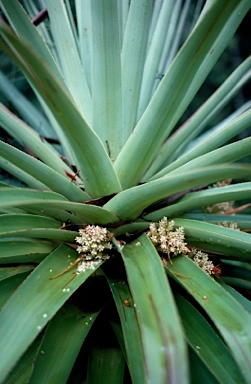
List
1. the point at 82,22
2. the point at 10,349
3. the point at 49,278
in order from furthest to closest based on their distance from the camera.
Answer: the point at 82,22, the point at 49,278, the point at 10,349

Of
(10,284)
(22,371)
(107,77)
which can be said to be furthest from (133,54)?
(22,371)

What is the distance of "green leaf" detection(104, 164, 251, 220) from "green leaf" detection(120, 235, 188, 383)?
0.06m

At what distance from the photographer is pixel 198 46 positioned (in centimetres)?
53

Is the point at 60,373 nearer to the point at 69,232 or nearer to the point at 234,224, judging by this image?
the point at 69,232

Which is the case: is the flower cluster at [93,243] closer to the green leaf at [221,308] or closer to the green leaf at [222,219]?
the green leaf at [221,308]

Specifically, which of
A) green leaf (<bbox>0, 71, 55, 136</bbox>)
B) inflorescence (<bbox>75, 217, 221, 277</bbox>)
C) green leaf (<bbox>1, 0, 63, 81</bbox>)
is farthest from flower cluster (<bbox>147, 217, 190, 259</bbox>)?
green leaf (<bbox>0, 71, 55, 136</bbox>)

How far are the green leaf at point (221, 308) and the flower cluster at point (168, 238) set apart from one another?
0.06ft

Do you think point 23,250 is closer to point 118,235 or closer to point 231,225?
point 118,235

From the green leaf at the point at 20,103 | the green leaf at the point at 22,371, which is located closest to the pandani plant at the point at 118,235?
the green leaf at the point at 22,371

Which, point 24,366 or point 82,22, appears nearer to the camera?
point 24,366

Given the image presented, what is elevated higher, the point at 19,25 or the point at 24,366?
the point at 19,25

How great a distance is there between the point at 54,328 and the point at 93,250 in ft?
0.43

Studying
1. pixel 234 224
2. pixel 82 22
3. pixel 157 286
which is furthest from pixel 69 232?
pixel 82 22

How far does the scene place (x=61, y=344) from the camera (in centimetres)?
60
